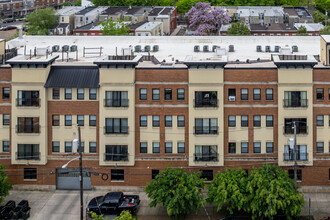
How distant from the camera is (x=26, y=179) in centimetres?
6247

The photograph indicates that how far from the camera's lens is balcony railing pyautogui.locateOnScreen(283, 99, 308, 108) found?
59.3 m

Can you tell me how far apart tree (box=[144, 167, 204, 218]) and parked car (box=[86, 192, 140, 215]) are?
2.71 m

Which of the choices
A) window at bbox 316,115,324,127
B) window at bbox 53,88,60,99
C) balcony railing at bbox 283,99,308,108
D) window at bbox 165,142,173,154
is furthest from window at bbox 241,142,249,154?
window at bbox 53,88,60,99

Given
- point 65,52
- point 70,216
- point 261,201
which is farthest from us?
point 65,52

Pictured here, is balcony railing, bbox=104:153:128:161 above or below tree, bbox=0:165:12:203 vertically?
above

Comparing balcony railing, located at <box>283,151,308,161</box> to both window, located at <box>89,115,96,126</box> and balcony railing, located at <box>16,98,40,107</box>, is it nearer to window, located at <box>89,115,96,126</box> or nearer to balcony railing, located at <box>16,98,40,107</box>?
window, located at <box>89,115,96,126</box>

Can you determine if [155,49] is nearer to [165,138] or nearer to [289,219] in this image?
[165,138]

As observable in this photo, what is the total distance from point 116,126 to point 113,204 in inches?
343

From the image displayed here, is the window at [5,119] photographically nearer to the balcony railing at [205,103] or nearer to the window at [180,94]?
the window at [180,94]

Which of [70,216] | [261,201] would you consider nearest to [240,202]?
[261,201]

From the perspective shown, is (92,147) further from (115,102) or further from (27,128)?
(27,128)

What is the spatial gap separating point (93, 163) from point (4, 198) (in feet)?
32.4

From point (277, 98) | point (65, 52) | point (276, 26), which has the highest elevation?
point (276, 26)

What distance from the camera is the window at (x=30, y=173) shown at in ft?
204
